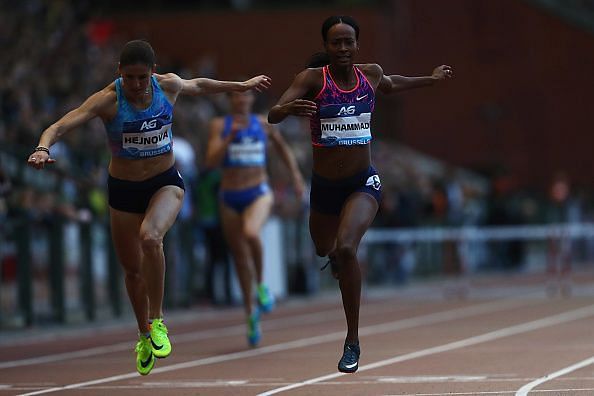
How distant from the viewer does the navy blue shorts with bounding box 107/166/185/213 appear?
11188 millimetres

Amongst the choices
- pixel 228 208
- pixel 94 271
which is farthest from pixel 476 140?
pixel 228 208

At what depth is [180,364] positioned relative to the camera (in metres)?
13.2

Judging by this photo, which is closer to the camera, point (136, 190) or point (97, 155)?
point (136, 190)

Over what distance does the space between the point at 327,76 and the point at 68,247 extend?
8.40m

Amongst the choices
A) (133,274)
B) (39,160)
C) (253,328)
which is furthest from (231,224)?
(39,160)

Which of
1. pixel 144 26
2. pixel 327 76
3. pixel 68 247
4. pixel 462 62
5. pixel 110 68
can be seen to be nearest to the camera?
pixel 327 76

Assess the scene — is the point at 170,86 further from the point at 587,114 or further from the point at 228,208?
the point at 587,114

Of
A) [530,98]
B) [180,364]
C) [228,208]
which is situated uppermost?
[530,98]

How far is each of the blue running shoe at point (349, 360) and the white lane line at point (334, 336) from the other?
221 centimetres

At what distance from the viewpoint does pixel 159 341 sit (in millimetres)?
11094

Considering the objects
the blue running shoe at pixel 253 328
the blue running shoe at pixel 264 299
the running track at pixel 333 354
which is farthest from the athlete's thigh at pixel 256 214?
the running track at pixel 333 354

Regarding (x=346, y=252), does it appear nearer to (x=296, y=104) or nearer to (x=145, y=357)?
(x=296, y=104)

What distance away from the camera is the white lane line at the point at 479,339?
1138 centimetres

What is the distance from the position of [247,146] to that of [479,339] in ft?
9.96
